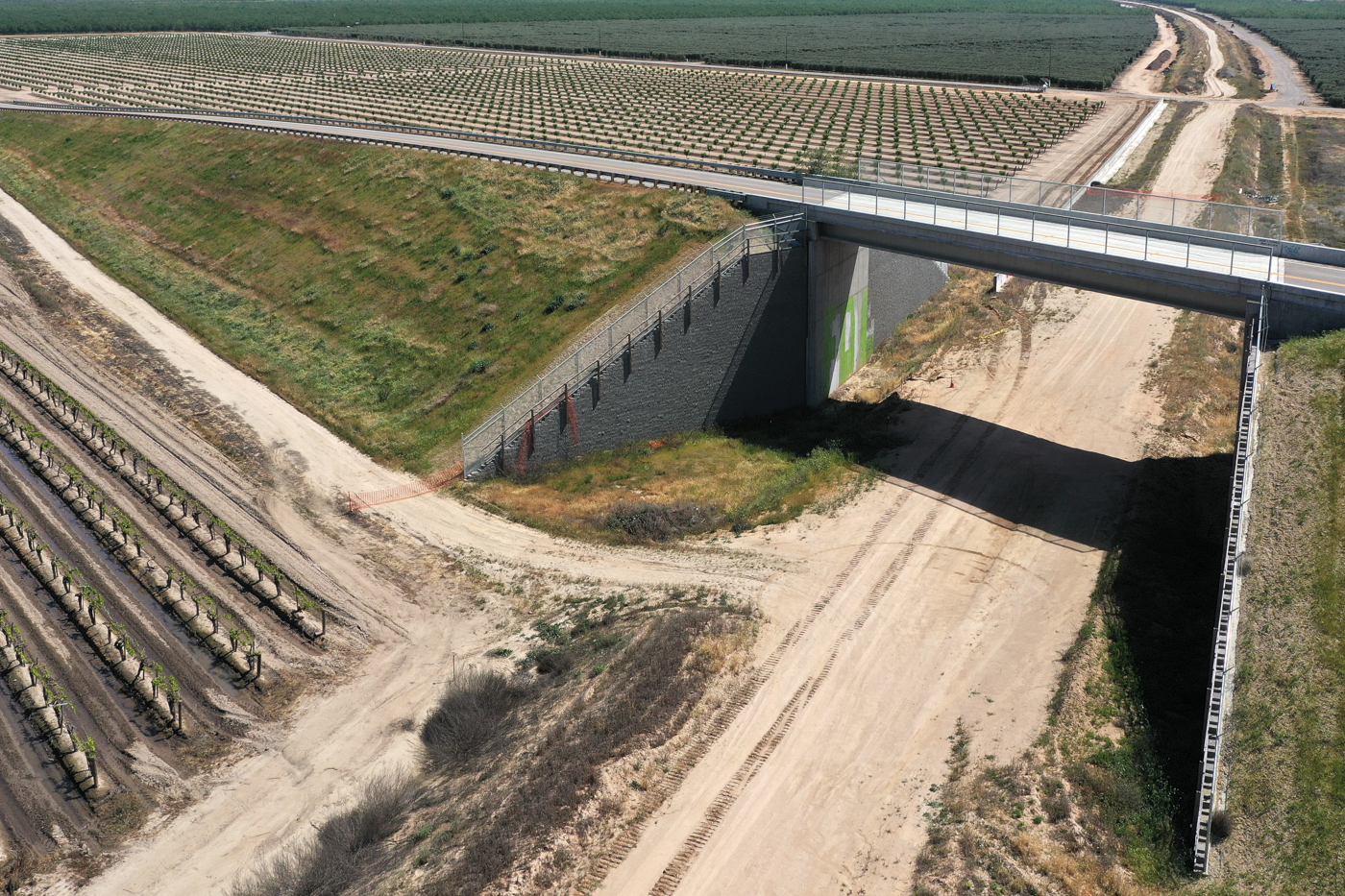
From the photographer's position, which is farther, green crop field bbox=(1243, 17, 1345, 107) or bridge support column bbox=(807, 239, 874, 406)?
green crop field bbox=(1243, 17, 1345, 107)

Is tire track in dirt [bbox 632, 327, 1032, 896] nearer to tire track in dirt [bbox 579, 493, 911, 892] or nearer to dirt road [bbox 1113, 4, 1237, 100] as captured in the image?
tire track in dirt [bbox 579, 493, 911, 892]

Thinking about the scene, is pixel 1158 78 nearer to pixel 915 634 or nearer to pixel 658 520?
pixel 658 520

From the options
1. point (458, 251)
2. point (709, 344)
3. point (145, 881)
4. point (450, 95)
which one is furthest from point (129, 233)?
point (145, 881)

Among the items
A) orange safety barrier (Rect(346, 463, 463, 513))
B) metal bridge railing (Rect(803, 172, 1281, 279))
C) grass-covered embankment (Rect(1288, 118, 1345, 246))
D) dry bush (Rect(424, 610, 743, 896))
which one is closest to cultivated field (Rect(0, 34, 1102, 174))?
metal bridge railing (Rect(803, 172, 1281, 279))

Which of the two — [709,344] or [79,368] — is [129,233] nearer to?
[79,368]

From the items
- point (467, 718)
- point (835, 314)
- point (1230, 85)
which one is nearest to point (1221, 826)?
point (467, 718)

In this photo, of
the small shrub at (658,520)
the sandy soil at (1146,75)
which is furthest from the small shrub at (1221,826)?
the sandy soil at (1146,75)
